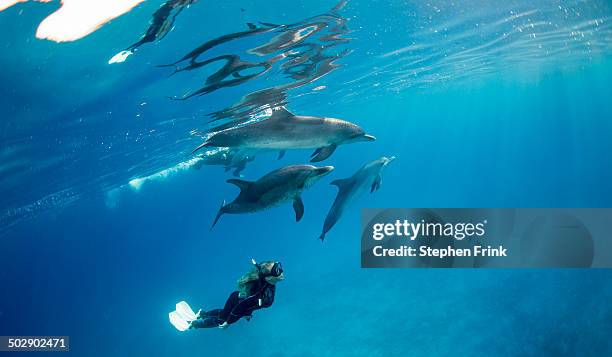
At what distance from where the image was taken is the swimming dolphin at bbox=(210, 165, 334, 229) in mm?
5570

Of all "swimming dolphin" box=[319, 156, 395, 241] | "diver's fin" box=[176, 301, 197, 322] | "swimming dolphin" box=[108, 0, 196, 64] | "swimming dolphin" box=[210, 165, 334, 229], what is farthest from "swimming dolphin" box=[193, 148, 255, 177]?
"swimming dolphin" box=[210, 165, 334, 229]

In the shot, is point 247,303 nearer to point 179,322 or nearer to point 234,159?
point 179,322

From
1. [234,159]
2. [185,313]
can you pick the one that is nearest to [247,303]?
[185,313]

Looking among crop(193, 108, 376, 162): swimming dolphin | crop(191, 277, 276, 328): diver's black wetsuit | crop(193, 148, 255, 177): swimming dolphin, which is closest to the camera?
crop(191, 277, 276, 328): diver's black wetsuit

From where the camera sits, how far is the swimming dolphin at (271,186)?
18.3 feet

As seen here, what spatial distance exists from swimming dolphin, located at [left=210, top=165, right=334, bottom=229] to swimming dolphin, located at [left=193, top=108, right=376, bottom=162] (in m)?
1.34

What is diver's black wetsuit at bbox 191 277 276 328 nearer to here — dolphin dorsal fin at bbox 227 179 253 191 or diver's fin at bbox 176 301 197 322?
diver's fin at bbox 176 301 197 322

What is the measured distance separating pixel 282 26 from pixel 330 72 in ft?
23.9

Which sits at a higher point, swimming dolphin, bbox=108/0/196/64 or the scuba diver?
swimming dolphin, bbox=108/0/196/64

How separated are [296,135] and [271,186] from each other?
250cm

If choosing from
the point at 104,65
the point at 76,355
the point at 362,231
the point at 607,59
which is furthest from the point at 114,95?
the point at 607,59

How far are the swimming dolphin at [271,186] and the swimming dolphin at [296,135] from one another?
Answer: 1339 millimetres

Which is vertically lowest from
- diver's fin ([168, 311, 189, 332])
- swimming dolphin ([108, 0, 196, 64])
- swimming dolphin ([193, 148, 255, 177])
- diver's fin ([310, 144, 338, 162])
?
diver's fin ([168, 311, 189, 332])

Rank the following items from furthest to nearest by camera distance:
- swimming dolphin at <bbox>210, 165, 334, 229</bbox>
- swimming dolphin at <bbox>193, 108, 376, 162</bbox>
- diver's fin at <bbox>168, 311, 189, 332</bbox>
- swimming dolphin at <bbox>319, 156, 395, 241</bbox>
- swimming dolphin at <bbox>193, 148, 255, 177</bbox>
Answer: swimming dolphin at <bbox>193, 148, 255, 177</bbox>
swimming dolphin at <bbox>319, 156, 395, 241</bbox>
swimming dolphin at <bbox>193, 108, 376, 162</bbox>
diver's fin at <bbox>168, 311, 189, 332</bbox>
swimming dolphin at <bbox>210, 165, 334, 229</bbox>
